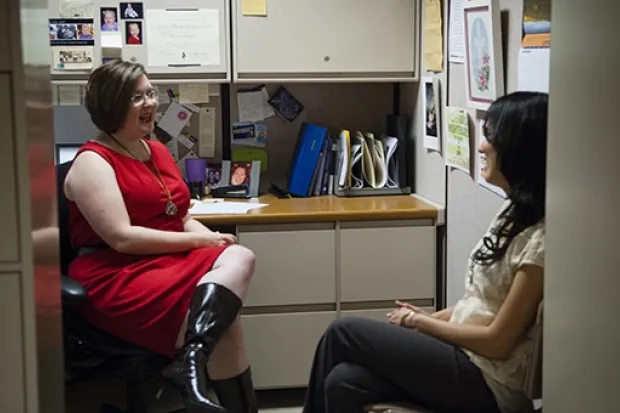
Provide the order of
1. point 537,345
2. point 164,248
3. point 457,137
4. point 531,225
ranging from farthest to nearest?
point 457,137
point 164,248
point 531,225
point 537,345

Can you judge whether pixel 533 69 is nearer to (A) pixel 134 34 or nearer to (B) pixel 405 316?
(B) pixel 405 316

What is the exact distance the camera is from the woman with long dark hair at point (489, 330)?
1977mm

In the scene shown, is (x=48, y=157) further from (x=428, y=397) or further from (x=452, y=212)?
(x=452, y=212)

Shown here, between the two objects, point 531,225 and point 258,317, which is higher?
point 531,225

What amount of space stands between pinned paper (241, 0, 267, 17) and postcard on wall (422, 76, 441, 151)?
66 cm

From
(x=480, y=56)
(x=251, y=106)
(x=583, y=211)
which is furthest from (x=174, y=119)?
(x=583, y=211)

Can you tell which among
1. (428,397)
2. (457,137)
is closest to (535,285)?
(428,397)

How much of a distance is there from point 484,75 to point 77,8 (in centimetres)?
155

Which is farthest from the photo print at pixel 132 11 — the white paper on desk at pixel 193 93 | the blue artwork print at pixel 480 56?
the blue artwork print at pixel 480 56

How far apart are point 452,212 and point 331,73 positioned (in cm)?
72

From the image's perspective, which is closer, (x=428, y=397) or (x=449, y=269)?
(x=428, y=397)

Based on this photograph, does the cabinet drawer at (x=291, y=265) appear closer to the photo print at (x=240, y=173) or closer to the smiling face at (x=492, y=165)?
the photo print at (x=240, y=173)

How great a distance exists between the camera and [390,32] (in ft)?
10.6

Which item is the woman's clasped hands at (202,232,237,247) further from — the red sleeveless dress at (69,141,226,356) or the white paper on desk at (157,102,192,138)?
the white paper on desk at (157,102,192,138)
